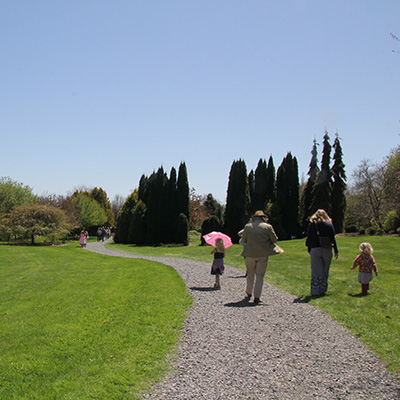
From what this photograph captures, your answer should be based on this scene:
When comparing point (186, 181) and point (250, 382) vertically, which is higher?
point (186, 181)

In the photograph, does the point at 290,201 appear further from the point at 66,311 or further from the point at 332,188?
the point at 66,311

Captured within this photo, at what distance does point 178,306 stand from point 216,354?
3.02m

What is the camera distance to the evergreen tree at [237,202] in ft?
124

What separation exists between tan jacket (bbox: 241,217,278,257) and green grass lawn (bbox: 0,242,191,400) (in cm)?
191

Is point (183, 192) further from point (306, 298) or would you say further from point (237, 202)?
point (306, 298)

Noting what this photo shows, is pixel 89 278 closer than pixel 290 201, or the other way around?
pixel 89 278

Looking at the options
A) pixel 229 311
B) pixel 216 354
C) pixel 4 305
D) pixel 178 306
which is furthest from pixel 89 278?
pixel 216 354

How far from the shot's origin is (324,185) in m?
34.7

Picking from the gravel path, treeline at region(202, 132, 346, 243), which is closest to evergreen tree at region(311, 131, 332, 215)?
treeline at region(202, 132, 346, 243)

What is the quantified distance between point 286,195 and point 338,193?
17.0 feet

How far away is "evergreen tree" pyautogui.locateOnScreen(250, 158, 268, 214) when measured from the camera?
4072 cm

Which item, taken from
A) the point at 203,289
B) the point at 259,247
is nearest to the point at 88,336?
the point at 259,247

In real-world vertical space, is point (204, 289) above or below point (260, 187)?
below

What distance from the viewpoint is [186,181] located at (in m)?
39.0
